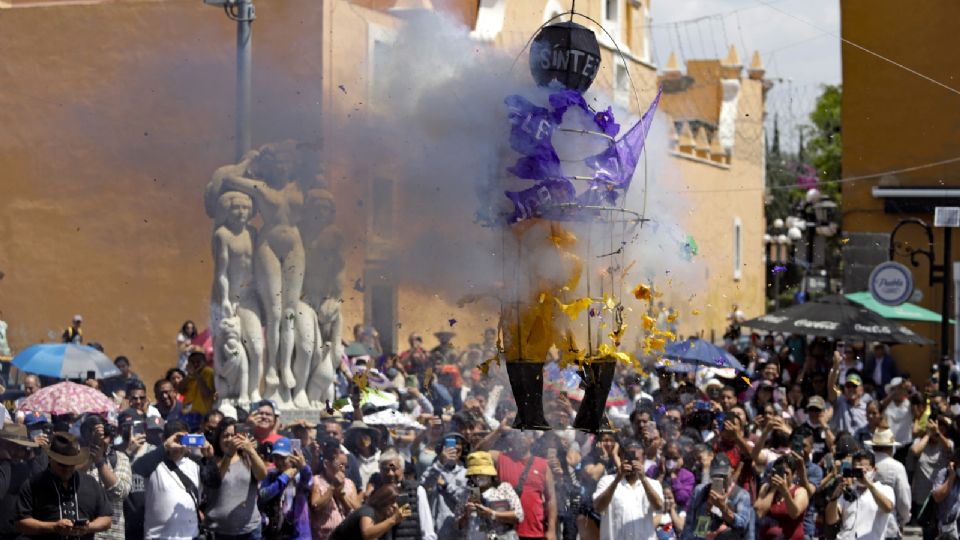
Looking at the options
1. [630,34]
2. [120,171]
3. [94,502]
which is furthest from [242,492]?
[120,171]

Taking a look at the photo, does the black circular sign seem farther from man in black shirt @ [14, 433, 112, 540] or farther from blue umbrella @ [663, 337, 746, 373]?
blue umbrella @ [663, 337, 746, 373]

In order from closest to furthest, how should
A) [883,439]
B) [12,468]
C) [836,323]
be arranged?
[12,468] → [883,439] → [836,323]

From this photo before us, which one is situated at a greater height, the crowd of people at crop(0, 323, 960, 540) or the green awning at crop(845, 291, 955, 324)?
the green awning at crop(845, 291, 955, 324)

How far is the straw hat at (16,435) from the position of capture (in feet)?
37.6

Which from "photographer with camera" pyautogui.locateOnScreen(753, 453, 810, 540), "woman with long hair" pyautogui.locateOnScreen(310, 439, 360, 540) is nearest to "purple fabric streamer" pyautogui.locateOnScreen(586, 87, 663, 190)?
"photographer with camera" pyautogui.locateOnScreen(753, 453, 810, 540)

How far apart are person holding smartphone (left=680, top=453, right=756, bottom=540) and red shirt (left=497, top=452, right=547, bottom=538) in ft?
3.63

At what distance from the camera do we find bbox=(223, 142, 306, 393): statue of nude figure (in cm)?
1488

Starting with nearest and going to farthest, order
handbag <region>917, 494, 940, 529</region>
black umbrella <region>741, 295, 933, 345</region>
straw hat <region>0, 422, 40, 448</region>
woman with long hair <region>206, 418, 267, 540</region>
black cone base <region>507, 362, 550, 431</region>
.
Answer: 1. black cone base <region>507, 362, 550, 431</region>
2. woman with long hair <region>206, 418, 267, 540</region>
3. straw hat <region>0, 422, 40, 448</region>
4. handbag <region>917, 494, 940, 529</region>
5. black umbrella <region>741, 295, 933, 345</region>

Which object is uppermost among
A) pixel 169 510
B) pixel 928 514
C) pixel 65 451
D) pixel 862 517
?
pixel 65 451

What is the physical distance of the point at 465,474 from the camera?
451 inches

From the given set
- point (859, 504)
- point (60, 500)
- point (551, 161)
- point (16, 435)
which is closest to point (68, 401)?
point (16, 435)

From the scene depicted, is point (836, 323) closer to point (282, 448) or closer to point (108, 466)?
point (282, 448)

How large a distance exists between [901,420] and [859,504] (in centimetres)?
343

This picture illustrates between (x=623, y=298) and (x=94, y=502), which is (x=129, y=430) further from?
(x=623, y=298)
